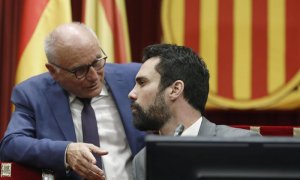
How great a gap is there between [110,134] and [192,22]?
1.03 m

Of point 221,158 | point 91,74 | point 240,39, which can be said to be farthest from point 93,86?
point 221,158

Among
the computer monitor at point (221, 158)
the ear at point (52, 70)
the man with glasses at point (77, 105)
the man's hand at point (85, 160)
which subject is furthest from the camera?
the ear at point (52, 70)

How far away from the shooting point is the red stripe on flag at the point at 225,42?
2922mm

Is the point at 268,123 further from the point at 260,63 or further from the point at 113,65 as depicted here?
the point at 113,65

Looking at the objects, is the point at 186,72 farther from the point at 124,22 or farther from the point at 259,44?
the point at 259,44

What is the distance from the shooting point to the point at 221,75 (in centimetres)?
292

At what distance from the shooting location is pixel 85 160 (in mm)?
1775

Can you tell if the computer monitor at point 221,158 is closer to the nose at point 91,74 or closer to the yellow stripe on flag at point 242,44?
the nose at point 91,74

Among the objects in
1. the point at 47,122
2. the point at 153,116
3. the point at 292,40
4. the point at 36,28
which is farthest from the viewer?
the point at 292,40

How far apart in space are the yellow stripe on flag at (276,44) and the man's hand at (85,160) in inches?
51.8

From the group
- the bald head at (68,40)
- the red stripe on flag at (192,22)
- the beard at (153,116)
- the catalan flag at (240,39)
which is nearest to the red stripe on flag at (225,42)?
the catalan flag at (240,39)

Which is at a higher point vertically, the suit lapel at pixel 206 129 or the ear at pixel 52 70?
the ear at pixel 52 70

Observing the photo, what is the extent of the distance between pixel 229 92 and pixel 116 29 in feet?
2.00

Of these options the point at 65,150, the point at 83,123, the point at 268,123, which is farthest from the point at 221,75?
the point at 65,150
